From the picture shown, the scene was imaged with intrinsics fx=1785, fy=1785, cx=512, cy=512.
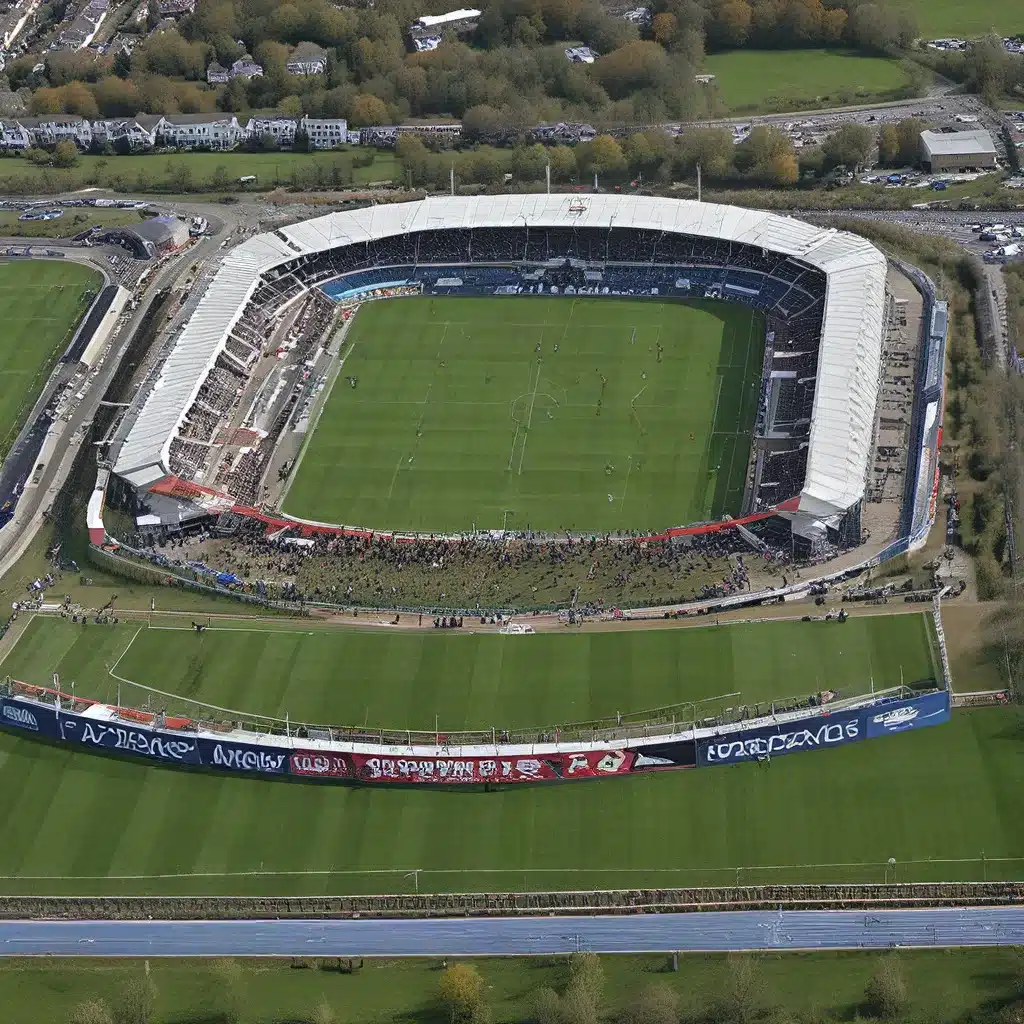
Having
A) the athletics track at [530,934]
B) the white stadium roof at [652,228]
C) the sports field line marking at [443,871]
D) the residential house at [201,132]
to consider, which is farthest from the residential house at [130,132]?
the athletics track at [530,934]

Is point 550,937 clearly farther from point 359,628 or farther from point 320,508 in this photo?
point 320,508

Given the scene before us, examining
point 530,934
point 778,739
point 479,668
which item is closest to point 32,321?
point 479,668

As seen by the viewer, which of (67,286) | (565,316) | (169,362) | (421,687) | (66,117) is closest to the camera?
(421,687)

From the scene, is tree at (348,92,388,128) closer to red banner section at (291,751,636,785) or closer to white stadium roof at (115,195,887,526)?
white stadium roof at (115,195,887,526)

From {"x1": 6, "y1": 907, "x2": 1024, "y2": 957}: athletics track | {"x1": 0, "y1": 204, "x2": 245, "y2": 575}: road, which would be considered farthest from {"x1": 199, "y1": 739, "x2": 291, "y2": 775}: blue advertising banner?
{"x1": 0, "y1": 204, "x2": 245, "y2": 575}: road

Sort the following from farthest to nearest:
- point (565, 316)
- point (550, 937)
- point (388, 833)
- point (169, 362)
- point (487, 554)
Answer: point (565, 316), point (169, 362), point (487, 554), point (388, 833), point (550, 937)

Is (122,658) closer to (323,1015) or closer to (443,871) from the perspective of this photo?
(443,871)

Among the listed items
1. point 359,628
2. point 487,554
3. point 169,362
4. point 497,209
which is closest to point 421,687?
point 359,628

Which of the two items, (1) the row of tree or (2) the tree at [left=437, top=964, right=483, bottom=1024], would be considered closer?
(2) the tree at [left=437, top=964, right=483, bottom=1024]
